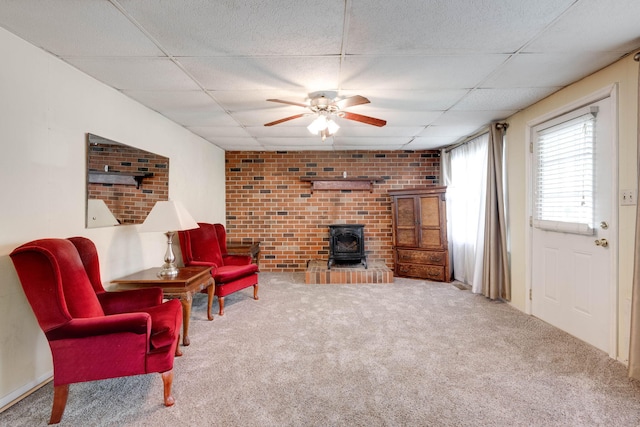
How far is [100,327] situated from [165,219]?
3.72 ft

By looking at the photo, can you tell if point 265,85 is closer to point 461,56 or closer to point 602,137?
point 461,56

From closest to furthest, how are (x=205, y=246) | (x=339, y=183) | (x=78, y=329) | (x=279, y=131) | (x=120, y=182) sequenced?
(x=78, y=329), (x=120, y=182), (x=205, y=246), (x=279, y=131), (x=339, y=183)

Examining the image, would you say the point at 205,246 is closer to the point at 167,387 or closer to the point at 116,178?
the point at 116,178

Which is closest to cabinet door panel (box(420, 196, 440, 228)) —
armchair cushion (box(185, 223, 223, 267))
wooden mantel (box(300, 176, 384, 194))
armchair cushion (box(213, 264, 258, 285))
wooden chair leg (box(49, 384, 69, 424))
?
wooden mantel (box(300, 176, 384, 194))

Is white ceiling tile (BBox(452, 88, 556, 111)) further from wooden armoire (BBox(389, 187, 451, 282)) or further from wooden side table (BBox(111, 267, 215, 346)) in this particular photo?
wooden side table (BBox(111, 267, 215, 346))

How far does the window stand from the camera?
8.09ft

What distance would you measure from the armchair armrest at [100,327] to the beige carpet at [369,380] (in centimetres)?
48

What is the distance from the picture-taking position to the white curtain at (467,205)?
389 cm

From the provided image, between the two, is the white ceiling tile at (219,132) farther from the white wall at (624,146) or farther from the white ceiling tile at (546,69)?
the white wall at (624,146)

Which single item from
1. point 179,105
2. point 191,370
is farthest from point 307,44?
point 191,370

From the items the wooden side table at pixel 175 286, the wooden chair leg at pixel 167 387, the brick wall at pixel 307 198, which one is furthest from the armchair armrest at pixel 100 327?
the brick wall at pixel 307 198

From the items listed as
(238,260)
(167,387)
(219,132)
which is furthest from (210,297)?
(219,132)

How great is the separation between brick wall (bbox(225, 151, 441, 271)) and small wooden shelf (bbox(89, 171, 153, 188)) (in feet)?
7.52

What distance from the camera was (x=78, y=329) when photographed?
1.58 m
